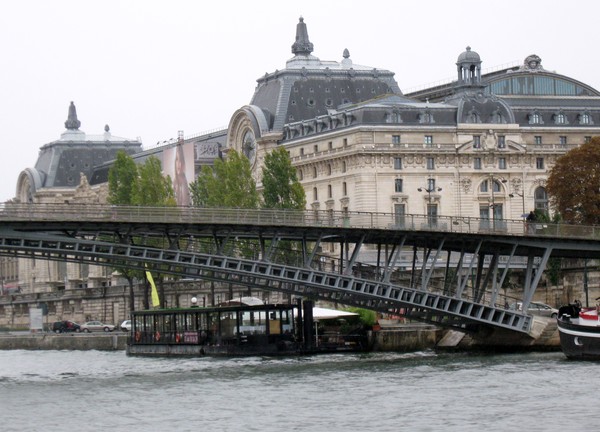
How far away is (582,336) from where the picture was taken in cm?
8125

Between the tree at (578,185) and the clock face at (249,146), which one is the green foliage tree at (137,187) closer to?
the clock face at (249,146)

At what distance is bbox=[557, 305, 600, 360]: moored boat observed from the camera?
8088 cm

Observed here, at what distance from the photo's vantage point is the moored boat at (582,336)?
80.9 meters

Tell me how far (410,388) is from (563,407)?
30.8 ft

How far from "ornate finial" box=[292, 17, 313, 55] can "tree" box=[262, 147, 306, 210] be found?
38388mm

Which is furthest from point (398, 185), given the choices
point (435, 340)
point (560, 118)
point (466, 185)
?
point (435, 340)

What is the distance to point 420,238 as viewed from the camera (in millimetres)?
87938

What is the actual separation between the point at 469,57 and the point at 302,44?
68.7 ft

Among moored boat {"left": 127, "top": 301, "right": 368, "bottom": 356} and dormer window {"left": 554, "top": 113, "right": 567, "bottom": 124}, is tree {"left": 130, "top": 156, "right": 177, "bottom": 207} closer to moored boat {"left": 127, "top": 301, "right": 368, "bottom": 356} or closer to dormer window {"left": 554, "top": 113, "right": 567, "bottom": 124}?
moored boat {"left": 127, "top": 301, "right": 368, "bottom": 356}

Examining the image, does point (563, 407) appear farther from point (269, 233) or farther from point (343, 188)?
point (343, 188)

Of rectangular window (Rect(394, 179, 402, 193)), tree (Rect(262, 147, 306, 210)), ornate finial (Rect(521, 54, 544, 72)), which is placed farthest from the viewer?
ornate finial (Rect(521, 54, 544, 72))

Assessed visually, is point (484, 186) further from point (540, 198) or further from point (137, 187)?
point (137, 187)

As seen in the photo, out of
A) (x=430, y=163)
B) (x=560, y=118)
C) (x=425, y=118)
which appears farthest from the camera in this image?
(x=560, y=118)

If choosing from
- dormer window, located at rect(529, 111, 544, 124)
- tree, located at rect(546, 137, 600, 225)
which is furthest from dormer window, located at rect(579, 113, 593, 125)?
tree, located at rect(546, 137, 600, 225)
